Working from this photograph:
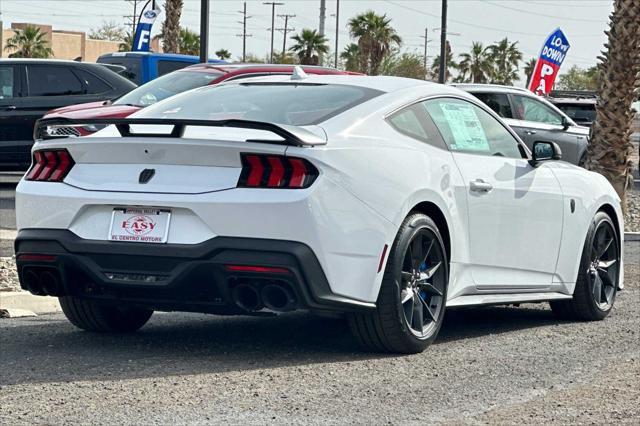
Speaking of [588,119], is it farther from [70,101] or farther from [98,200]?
[98,200]

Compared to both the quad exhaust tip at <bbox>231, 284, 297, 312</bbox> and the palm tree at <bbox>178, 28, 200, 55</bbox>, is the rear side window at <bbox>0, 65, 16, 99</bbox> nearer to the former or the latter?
the quad exhaust tip at <bbox>231, 284, 297, 312</bbox>

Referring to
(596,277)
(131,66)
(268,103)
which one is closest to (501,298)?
(596,277)

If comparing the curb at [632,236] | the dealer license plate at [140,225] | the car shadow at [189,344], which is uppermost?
the dealer license plate at [140,225]

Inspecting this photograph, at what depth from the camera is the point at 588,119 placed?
2850cm

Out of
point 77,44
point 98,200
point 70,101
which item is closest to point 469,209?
point 98,200

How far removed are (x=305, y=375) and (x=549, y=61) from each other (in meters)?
29.5

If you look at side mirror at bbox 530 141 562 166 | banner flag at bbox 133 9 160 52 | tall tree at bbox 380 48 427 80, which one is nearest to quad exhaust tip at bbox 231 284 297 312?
side mirror at bbox 530 141 562 166

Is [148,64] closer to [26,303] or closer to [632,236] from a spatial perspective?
[632,236]

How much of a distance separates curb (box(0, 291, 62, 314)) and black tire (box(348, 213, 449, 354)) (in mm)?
3037

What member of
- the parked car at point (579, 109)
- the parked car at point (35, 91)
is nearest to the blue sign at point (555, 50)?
the parked car at point (579, 109)

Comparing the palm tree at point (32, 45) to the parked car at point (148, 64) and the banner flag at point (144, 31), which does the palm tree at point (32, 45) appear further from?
the parked car at point (148, 64)

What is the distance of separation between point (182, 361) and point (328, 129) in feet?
4.45

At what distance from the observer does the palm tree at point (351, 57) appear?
78881mm

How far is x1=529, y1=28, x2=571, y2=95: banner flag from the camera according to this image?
A: 1372 inches
